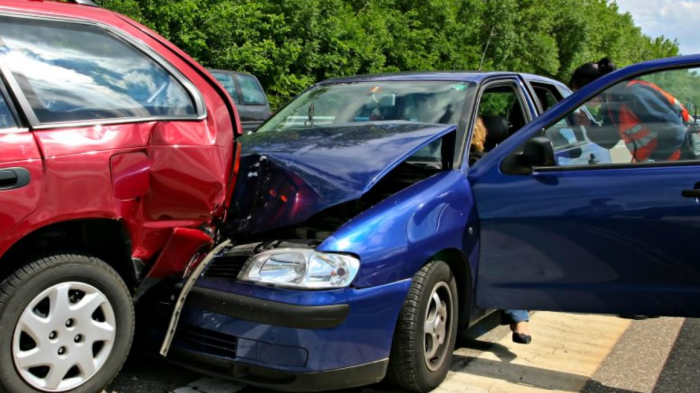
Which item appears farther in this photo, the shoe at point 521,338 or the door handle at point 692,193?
the shoe at point 521,338

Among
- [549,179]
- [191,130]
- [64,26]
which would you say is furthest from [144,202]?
[549,179]

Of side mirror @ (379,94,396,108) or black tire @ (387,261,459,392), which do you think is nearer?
black tire @ (387,261,459,392)

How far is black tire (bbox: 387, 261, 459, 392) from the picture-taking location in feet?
10.7

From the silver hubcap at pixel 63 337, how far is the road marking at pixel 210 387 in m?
0.54

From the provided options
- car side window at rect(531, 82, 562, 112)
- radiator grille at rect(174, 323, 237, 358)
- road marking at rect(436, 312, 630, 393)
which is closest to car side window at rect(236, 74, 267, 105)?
car side window at rect(531, 82, 562, 112)

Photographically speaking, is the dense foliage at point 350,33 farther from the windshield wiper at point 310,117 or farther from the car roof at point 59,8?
the car roof at point 59,8

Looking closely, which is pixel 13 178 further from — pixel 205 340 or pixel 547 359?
pixel 547 359

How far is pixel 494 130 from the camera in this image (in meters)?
5.20

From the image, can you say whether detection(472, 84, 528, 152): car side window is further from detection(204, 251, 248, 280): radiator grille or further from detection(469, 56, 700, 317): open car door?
detection(204, 251, 248, 280): radiator grille

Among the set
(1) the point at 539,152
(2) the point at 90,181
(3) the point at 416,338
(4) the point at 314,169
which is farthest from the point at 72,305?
(1) the point at 539,152

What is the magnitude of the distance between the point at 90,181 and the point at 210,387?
124cm

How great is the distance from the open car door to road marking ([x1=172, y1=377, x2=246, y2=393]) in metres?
1.38

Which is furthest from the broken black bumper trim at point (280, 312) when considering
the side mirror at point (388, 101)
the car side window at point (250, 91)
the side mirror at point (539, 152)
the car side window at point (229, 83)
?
the car side window at point (250, 91)

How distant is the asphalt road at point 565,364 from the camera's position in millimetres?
3605
